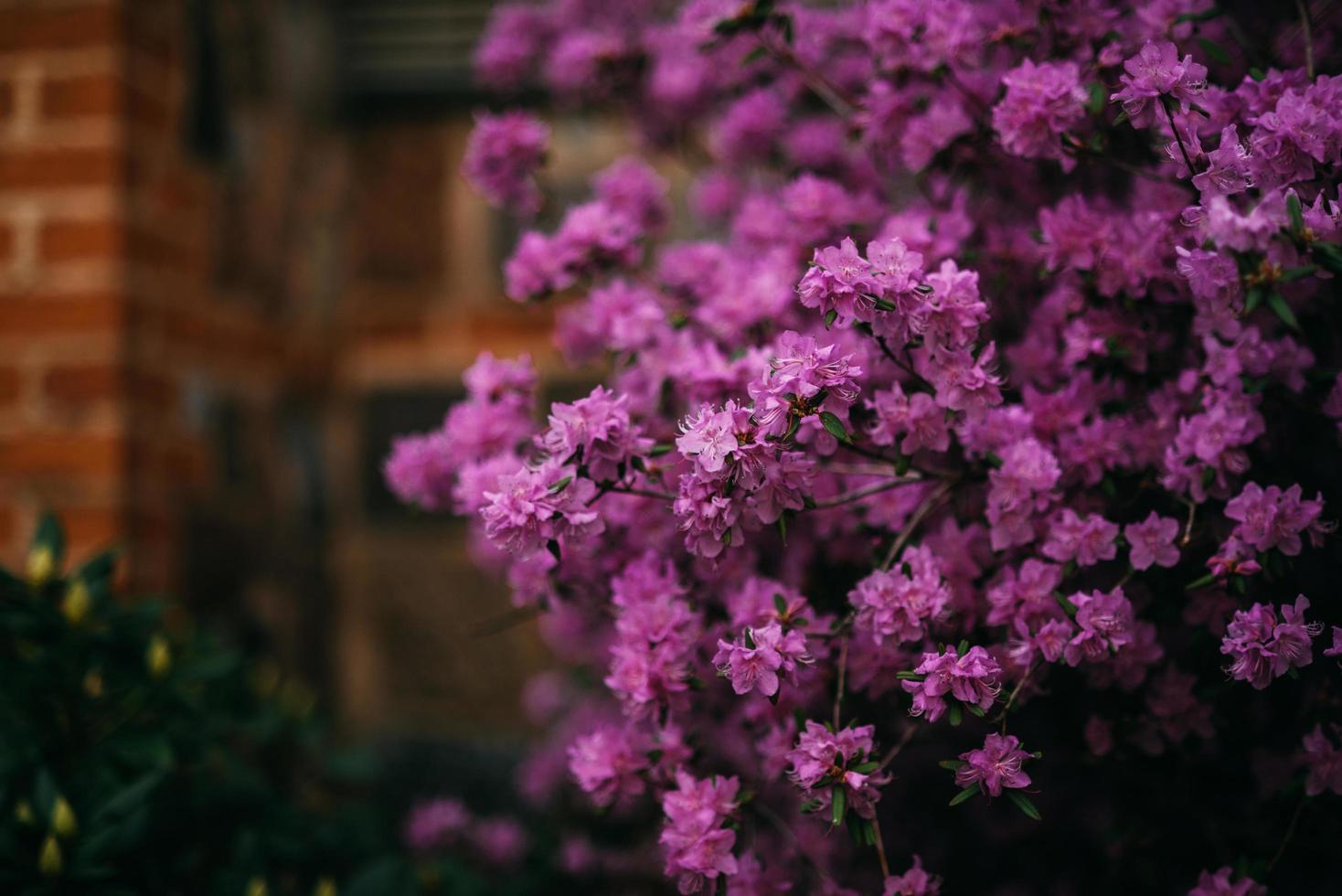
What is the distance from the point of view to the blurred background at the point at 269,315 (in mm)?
1745

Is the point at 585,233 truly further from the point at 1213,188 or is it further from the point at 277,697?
the point at 277,697

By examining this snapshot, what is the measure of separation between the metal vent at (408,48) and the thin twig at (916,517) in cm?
186

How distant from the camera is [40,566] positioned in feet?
4.51

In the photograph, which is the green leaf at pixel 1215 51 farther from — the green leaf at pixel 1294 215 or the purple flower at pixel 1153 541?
the purple flower at pixel 1153 541

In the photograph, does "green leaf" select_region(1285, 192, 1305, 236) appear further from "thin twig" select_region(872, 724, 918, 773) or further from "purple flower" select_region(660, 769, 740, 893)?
"purple flower" select_region(660, 769, 740, 893)

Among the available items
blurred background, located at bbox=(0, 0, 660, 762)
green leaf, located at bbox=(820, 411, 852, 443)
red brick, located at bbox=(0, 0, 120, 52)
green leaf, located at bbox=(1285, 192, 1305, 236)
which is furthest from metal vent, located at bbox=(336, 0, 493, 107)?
green leaf, located at bbox=(1285, 192, 1305, 236)

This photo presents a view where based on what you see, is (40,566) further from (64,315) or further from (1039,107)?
(1039,107)

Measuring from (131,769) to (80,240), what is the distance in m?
0.97

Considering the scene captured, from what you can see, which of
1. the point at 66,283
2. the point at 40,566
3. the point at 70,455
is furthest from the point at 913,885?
the point at 66,283

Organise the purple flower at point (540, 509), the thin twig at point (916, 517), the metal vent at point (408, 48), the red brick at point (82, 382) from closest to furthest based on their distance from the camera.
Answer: the purple flower at point (540, 509), the thin twig at point (916, 517), the red brick at point (82, 382), the metal vent at point (408, 48)

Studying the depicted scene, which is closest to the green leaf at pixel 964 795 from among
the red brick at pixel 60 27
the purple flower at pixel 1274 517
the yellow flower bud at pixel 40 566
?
the purple flower at pixel 1274 517

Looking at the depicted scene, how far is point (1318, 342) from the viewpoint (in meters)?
1.10

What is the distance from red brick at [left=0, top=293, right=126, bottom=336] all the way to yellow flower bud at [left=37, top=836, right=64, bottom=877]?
3.14 feet

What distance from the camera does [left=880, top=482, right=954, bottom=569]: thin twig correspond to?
3.51 feet
